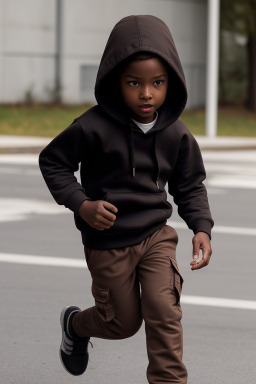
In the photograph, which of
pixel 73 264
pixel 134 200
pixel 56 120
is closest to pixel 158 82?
pixel 134 200

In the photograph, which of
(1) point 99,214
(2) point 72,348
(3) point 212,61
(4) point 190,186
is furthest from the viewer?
(3) point 212,61

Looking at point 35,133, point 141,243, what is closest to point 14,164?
point 35,133

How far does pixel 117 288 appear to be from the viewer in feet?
14.9

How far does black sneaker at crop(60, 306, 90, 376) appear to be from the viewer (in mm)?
5066

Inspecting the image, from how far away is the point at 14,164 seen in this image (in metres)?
17.2

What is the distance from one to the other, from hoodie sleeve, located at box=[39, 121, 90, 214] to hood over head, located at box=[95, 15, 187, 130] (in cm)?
18

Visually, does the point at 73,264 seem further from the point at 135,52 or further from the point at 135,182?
the point at 135,52

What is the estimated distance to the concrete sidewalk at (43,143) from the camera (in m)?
19.3

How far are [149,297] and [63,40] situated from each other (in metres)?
32.0

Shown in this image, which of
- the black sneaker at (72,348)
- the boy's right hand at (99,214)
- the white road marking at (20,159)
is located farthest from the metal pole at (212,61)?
the boy's right hand at (99,214)

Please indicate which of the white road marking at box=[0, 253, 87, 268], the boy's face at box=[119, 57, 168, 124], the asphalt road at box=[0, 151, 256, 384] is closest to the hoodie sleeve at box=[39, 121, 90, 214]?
the boy's face at box=[119, 57, 168, 124]

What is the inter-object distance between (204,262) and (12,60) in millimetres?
30672

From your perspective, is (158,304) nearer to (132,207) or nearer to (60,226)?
(132,207)

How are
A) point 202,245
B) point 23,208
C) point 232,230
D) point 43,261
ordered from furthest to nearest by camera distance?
point 23,208 → point 232,230 → point 43,261 → point 202,245
